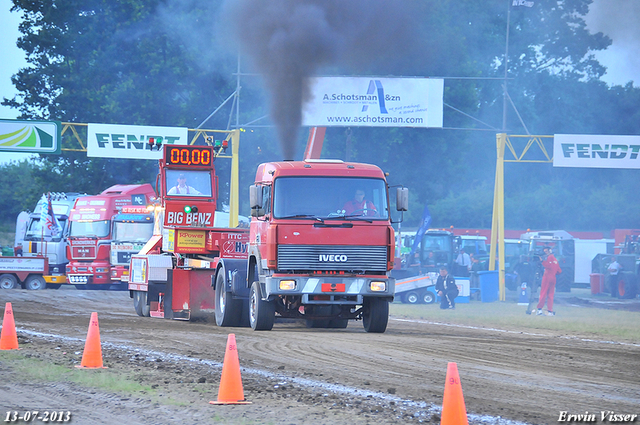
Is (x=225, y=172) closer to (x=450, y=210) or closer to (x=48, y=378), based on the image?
(x=450, y=210)

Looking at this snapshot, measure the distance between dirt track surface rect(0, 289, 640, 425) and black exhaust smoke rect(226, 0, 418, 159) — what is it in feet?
23.0

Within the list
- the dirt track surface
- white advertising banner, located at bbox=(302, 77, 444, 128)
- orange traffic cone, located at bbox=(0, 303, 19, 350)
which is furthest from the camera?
white advertising banner, located at bbox=(302, 77, 444, 128)

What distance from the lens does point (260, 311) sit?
47.3 ft

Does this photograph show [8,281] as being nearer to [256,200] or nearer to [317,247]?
[256,200]

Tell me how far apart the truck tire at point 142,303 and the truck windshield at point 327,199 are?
6374mm

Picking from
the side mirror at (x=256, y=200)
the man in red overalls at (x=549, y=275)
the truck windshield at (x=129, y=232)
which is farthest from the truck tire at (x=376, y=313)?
the truck windshield at (x=129, y=232)

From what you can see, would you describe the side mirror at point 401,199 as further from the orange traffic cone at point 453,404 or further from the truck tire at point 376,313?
the orange traffic cone at point 453,404

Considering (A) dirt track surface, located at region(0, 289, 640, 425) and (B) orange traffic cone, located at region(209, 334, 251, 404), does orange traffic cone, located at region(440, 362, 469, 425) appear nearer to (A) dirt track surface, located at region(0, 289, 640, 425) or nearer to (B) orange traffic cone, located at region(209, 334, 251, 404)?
(A) dirt track surface, located at region(0, 289, 640, 425)

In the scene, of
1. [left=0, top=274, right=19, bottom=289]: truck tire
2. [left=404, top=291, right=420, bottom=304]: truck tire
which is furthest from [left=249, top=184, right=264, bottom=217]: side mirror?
[left=0, top=274, right=19, bottom=289]: truck tire

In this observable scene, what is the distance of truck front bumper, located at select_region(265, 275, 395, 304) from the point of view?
44.7ft

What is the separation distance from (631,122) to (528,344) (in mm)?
50271

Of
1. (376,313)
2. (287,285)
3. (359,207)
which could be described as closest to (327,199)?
(359,207)

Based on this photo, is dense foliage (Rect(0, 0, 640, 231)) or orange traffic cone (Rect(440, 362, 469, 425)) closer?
orange traffic cone (Rect(440, 362, 469, 425))

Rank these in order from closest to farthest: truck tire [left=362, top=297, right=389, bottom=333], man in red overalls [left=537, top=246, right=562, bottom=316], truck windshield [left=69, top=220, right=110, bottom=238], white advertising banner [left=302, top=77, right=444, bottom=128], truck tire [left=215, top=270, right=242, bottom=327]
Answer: truck tire [left=362, top=297, right=389, bottom=333], truck tire [left=215, top=270, right=242, bottom=327], man in red overalls [left=537, top=246, right=562, bottom=316], white advertising banner [left=302, top=77, right=444, bottom=128], truck windshield [left=69, top=220, right=110, bottom=238]
